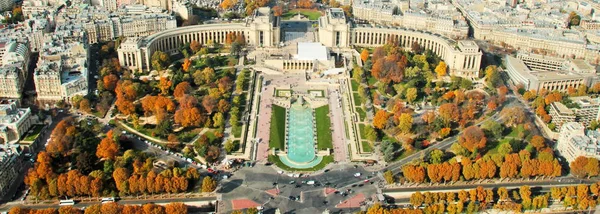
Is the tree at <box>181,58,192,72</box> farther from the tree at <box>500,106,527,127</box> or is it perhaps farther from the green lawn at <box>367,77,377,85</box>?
the tree at <box>500,106,527,127</box>

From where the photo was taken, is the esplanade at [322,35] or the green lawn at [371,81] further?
the esplanade at [322,35]

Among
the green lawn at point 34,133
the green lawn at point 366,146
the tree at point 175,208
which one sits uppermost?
the green lawn at point 34,133

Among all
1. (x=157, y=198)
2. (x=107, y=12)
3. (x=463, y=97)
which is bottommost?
(x=157, y=198)

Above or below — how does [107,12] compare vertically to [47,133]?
above

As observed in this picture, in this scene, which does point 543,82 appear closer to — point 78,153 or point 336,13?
point 336,13

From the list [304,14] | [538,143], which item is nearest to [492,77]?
[538,143]

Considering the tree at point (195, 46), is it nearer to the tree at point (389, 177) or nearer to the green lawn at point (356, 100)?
the green lawn at point (356, 100)

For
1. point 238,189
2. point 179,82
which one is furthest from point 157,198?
point 179,82

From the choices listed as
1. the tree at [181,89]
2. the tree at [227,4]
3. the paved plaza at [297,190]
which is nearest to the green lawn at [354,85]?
the paved plaza at [297,190]
